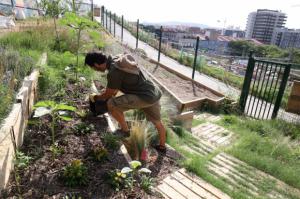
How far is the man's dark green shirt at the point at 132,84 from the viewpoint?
116 inches

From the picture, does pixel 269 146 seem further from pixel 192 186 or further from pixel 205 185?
pixel 192 186

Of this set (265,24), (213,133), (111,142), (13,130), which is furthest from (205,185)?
(265,24)

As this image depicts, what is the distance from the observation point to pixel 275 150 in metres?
4.36

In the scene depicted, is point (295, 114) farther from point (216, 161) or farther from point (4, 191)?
point (4, 191)

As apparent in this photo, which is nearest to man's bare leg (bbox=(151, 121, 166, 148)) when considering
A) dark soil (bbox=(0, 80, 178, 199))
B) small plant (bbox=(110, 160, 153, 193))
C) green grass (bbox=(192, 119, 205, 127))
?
dark soil (bbox=(0, 80, 178, 199))

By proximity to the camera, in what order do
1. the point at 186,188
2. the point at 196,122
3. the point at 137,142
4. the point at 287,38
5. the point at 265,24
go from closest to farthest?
Result: the point at 186,188, the point at 137,142, the point at 196,122, the point at 287,38, the point at 265,24

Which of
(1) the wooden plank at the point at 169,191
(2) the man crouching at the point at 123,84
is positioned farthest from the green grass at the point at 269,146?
(2) the man crouching at the point at 123,84

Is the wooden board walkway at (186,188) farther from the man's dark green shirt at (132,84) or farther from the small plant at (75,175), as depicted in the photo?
the man's dark green shirt at (132,84)

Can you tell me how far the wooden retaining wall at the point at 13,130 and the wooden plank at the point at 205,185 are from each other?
1896mm

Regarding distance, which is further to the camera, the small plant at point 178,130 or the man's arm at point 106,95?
the small plant at point 178,130

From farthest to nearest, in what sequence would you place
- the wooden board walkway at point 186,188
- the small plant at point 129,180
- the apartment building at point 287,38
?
1. the apartment building at point 287,38
2. the wooden board walkway at point 186,188
3. the small plant at point 129,180


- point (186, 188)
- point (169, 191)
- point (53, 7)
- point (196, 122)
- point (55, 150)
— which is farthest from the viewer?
point (53, 7)

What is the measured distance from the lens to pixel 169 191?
264 cm

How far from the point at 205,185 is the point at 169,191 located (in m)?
0.53
